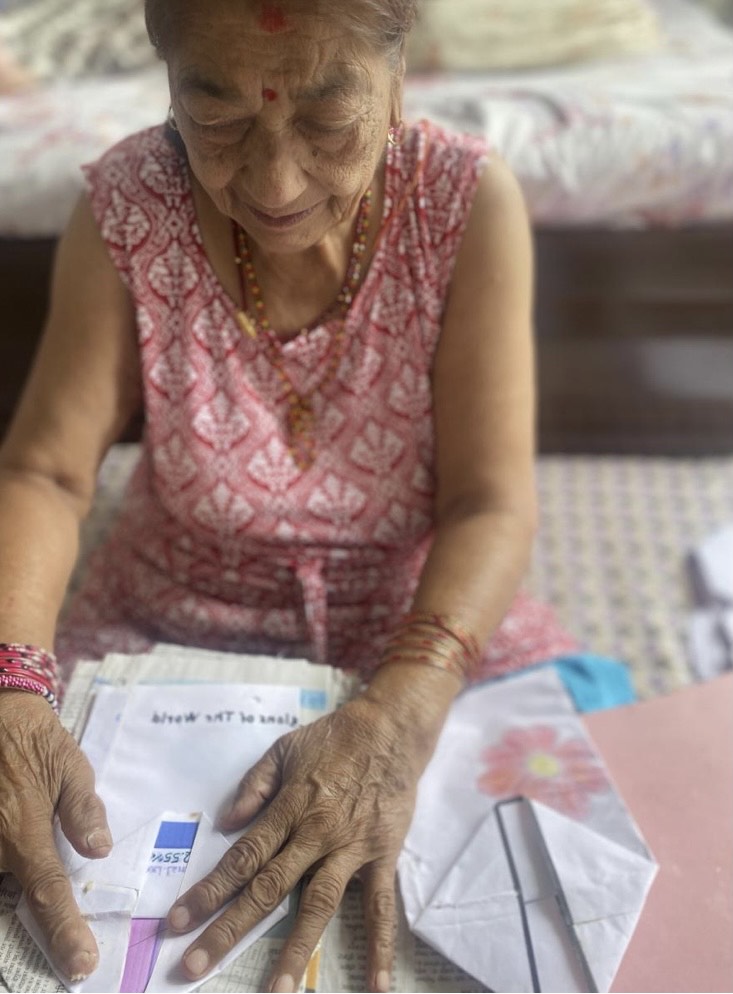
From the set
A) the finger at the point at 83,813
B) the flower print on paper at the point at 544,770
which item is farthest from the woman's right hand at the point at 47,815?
the flower print on paper at the point at 544,770

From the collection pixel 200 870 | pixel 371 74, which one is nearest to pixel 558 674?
pixel 200 870

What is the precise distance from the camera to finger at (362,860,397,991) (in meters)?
0.71

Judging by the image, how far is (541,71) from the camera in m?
2.32

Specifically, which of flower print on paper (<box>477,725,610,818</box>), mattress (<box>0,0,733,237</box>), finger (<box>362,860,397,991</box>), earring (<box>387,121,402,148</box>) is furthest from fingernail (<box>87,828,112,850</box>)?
mattress (<box>0,0,733,237</box>)

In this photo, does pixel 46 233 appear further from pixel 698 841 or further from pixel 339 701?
pixel 698 841

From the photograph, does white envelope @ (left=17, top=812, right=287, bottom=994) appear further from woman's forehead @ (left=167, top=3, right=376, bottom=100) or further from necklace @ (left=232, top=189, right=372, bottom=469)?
woman's forehead @ (left=167, top=3, right=376, bottom=100)

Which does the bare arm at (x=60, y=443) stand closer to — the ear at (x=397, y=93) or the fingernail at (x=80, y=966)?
the fingernail at (x=80, y=966)

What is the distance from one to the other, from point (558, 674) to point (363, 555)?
25 cm

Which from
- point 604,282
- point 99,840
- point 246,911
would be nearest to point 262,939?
point 246,911

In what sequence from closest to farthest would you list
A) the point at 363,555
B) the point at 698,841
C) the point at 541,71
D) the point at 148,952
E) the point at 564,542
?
1. the point at 148,952
2. the point at 698,841
3. the point at 363,555
4. the point at 564,542
5. the point at 541,71

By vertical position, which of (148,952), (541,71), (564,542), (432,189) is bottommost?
(564,542)

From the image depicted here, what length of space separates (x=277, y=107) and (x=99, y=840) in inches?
22.3

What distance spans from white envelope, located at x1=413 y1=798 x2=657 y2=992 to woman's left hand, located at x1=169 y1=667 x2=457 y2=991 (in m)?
0.06

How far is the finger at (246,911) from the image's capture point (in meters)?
0.66
